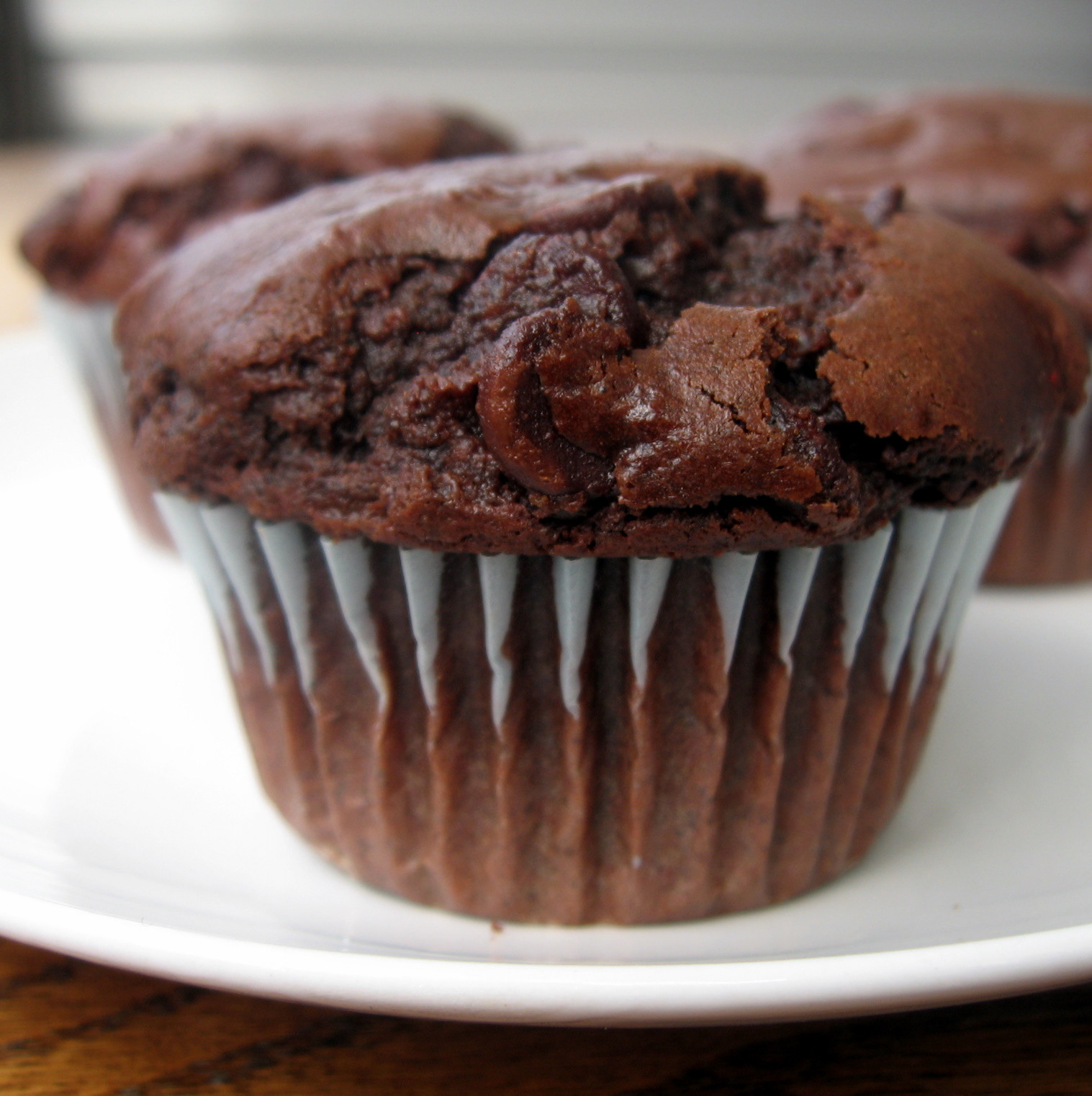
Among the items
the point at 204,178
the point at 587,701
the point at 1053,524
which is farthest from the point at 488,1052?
the point at 204,178

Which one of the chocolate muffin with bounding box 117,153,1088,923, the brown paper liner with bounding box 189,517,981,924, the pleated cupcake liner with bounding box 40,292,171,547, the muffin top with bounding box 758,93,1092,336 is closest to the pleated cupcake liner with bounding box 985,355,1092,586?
the muffin top with bounding box 758,93,1092,336

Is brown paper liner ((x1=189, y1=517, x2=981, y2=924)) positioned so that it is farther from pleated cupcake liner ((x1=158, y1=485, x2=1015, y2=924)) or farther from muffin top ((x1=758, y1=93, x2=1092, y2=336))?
muffin top ((x1=758, y1=93, x2=1092, y2=336))

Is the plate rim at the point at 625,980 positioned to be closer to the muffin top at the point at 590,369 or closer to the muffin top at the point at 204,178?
the muffin top at the point at 590,369

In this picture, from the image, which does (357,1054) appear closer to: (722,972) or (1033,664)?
(722,972)

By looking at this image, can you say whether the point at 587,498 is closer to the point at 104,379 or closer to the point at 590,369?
the point at 590,369

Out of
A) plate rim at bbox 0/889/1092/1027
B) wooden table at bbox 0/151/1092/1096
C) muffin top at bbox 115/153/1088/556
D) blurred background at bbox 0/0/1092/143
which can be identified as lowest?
blurred background at bbox 0/0/1092/143

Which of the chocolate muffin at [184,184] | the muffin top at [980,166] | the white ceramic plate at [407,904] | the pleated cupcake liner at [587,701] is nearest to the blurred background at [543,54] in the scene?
the muffin top at [980,166]
